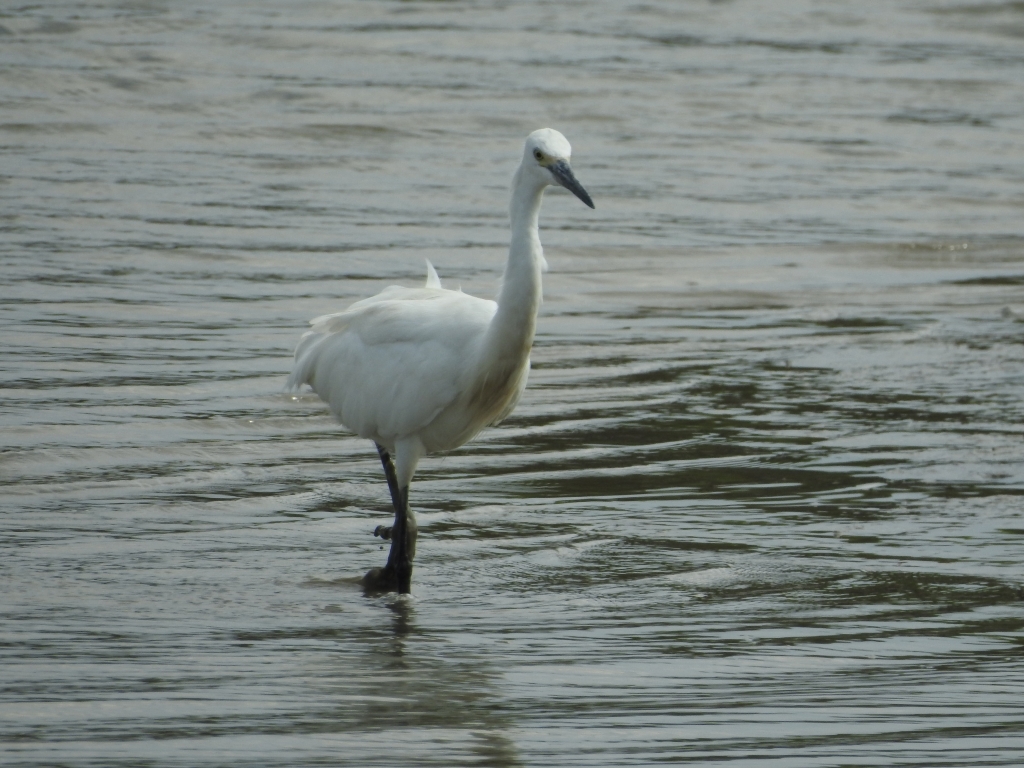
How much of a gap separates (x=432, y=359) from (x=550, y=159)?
0.98 metres

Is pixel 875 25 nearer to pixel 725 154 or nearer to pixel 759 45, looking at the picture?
pixel 759 45

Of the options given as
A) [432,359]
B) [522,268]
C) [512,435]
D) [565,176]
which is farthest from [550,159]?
[512,435]

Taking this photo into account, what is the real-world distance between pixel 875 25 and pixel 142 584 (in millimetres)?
20760

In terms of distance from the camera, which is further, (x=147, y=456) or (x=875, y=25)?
(x=875, y=25)

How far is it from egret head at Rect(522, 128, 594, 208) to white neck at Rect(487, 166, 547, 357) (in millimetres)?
65

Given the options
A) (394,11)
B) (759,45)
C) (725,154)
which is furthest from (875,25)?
(725,154)

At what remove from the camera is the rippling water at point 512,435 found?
18.0ft

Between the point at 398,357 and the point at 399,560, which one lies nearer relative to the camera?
the point at 399,560

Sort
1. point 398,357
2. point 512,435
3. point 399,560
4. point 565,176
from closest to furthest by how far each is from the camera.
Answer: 1. point 565,176
2. point 399,560
3. point 398,357
4. point 512,435

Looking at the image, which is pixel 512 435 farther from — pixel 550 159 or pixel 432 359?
pixel 550 159

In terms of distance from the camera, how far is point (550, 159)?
644 centimetres

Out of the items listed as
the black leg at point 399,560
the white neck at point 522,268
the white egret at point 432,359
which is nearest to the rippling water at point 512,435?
the black leg at point 399,560

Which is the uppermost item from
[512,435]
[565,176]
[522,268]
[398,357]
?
[565,176]

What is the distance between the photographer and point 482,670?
5.87m
